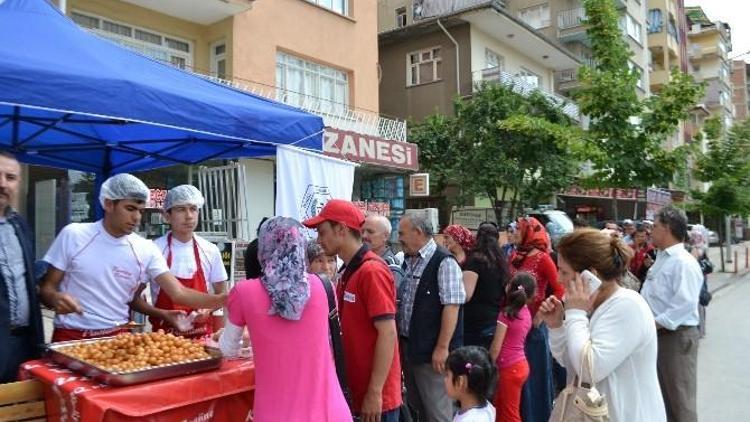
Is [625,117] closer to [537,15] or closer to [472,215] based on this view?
[472,215]

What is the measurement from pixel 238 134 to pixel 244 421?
196cm

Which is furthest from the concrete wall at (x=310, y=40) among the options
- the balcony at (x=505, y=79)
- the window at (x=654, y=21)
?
the window at (x=654, y=21)

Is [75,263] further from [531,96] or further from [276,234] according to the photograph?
[531,96]

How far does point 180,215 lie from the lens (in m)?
4.27

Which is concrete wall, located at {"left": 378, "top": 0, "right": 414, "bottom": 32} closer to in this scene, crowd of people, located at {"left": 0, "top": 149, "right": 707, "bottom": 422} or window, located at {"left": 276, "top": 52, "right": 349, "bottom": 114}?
window, located at {"left": 276, "top": 52, "right": 349, "bottom": 114}

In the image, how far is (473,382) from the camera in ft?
10.1

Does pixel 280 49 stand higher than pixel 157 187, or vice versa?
pixel 280 49

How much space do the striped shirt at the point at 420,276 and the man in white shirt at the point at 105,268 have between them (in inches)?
58.3

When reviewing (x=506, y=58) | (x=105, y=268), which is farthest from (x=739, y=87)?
(x=105, y=268)

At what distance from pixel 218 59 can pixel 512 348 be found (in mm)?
10567

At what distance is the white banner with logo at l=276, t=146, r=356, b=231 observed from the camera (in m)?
4.51

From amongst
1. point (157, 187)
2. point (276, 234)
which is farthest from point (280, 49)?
point (276, 234)

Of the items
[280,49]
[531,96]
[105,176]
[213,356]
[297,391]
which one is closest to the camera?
[297,391]

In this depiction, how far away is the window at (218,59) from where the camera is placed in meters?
12.6
